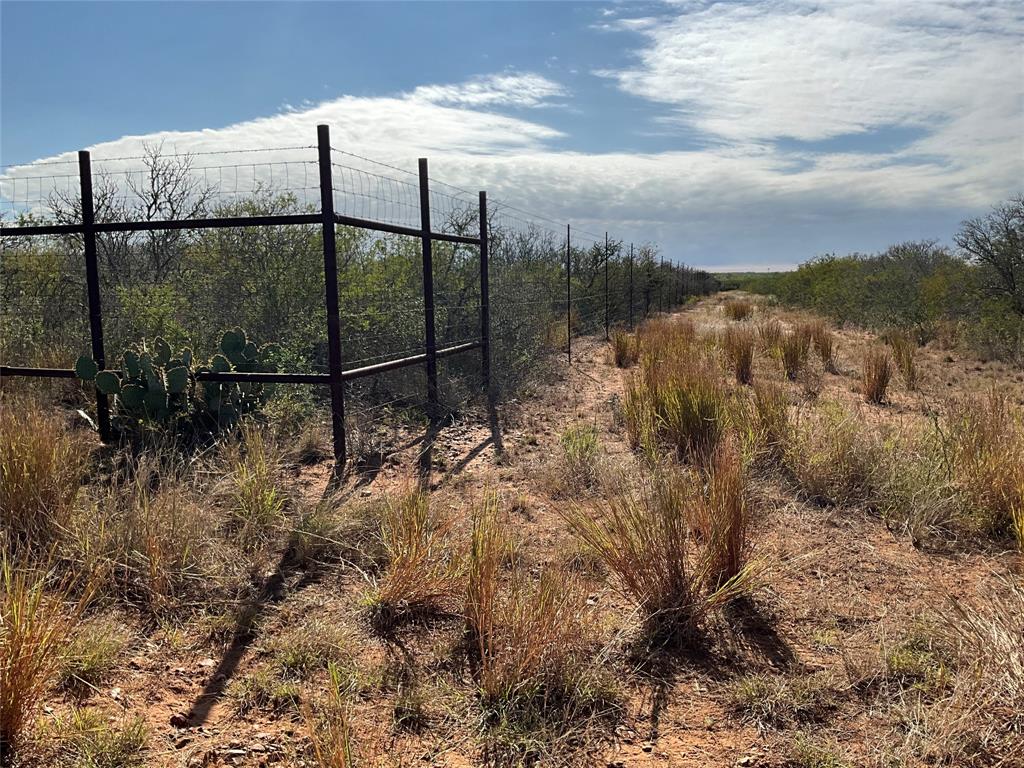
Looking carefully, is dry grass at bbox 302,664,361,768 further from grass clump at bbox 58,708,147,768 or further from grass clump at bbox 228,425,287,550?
grass clump at bbox 228,425,287,550

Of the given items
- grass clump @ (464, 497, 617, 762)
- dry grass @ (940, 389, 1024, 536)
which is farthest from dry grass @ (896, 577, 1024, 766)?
dry grass @ (940, 389, 1024, 536)

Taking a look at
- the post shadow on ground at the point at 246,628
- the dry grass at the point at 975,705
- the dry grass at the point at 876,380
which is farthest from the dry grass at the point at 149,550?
the dry grass at the point at 876,380

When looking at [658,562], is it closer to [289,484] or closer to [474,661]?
[474,661]

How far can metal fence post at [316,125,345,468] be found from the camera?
502 cm

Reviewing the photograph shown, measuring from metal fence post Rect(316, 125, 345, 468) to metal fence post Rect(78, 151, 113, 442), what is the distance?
2.21 metres

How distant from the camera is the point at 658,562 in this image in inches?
121

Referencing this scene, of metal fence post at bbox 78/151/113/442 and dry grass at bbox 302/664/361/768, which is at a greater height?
metal fence post at bbox 78/151/113/442

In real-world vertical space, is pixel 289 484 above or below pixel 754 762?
above

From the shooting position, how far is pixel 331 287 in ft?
17.1

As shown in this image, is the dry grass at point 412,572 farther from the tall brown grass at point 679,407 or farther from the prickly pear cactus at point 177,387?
the prickly pear cactus at point 177,387

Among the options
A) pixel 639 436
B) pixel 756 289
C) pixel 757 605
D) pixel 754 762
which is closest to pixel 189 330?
pixel 639 436

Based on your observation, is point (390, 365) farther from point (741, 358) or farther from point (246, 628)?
point (741, 358)

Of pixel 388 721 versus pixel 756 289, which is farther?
pixel 756 289

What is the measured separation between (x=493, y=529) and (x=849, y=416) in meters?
3.42
